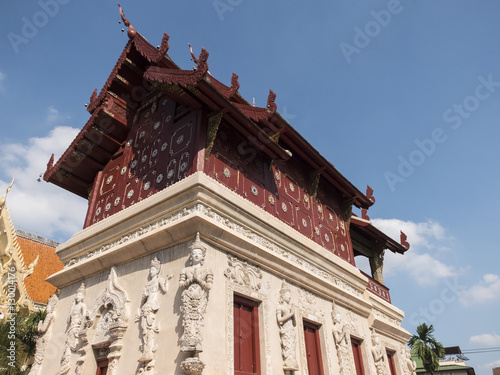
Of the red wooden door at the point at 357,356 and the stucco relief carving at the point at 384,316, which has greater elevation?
the stucco relief carving at the point at 384,316

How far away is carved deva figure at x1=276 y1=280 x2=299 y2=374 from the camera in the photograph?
7.87m

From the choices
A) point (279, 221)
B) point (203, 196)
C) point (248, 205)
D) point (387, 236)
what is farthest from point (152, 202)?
point (387, 236)

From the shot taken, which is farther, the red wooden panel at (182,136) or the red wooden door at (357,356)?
the red wooden door at (357,356)

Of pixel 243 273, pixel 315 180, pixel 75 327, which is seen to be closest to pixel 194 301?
pixel 243 273

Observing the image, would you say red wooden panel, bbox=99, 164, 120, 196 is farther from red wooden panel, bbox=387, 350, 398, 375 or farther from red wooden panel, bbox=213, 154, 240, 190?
red wooden panel, bbox=387, 350, 398, 375

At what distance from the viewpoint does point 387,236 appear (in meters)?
16.4

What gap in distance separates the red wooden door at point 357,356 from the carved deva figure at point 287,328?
3.65 m

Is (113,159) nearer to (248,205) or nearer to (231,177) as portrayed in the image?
(231,177)

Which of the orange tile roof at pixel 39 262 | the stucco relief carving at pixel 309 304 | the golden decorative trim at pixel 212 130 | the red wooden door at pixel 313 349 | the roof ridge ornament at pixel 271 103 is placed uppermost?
the orange tile roof at pixel 39 262

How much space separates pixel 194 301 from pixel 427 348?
83.7ft

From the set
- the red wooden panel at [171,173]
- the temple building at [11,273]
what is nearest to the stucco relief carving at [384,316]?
the red wooden panel at [171,173]

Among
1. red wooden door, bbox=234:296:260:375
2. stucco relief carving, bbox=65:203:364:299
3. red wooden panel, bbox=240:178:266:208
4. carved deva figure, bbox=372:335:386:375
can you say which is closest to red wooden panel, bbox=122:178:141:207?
stucco relief carving, bbox=65:203:364:299

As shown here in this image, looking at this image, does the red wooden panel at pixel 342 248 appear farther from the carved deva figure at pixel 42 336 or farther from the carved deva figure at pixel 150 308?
the carved deva figure at pixel 42 336

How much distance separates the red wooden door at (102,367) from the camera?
7.57m
